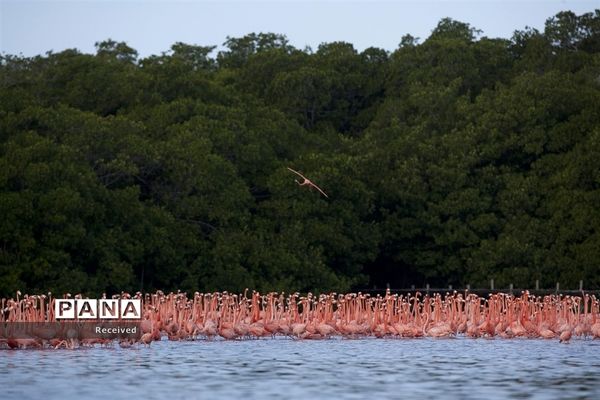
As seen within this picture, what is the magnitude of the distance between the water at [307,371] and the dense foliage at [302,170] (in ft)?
54.5

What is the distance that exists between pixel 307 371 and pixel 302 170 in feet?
115

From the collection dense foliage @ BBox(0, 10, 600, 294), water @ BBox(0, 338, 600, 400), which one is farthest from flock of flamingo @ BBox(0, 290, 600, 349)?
dense foliage @ BBox(0, 10, 600, 294)

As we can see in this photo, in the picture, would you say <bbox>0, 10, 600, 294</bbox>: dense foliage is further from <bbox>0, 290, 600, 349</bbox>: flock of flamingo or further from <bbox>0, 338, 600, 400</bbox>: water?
<bbox>0, 338, 600, 400</bbox>: water

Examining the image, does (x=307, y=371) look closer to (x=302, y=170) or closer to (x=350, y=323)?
(x=350, y=323)

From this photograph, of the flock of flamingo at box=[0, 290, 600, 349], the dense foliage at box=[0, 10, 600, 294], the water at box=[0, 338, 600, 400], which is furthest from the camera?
the dense foliage at box=[0, 10, 600, 294]

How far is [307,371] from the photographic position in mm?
28781

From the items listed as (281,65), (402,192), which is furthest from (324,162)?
(281,65)

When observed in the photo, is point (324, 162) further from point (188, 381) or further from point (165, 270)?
point (188, 381)

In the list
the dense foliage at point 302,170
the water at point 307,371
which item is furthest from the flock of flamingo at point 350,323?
the dense foliage at point 302,170

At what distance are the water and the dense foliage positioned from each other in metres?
16.6

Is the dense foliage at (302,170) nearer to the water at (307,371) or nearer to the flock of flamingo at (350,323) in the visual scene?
the flock of flamingo at (350,323)

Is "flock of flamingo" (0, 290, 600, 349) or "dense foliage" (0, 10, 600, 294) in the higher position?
"dense foliage" (0, 10, 600, 294)

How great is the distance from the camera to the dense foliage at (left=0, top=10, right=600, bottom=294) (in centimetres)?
5272

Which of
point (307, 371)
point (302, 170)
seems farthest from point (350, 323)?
point (302, 170)
